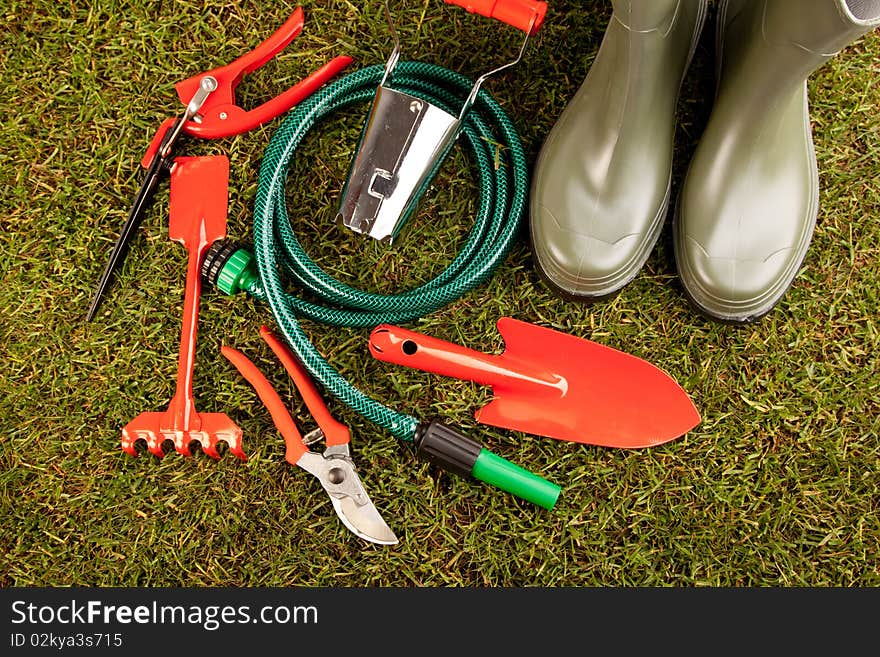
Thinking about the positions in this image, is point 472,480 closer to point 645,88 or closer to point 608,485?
point 608,485

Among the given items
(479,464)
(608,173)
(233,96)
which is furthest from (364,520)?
(233,96)

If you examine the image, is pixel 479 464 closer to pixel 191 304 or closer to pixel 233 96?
pixel 191 304

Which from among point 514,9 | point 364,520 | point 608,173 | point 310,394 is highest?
point 514,9

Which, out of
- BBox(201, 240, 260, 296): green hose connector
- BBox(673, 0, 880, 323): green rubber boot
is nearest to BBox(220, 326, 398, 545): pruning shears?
BBox(201, 240, 260, 296): green hose connector

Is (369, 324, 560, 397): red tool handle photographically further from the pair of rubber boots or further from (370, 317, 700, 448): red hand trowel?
the pair of rubber boots

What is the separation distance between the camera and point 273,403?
56.9 inches

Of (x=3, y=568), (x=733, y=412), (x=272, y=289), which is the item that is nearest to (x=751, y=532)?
(x=733, y=412)

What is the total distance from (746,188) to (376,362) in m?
0.75

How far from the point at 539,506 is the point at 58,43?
136 cm

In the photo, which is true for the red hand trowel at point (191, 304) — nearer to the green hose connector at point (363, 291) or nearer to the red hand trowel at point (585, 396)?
the green hose connector at point (363, 291)

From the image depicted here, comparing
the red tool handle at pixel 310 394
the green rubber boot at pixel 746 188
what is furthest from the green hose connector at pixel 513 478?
the green rubber boot at pixel 746 188

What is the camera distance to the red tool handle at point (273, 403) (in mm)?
1423

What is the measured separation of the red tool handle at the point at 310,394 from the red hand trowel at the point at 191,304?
5.8 inches

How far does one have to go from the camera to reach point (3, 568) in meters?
1.49
